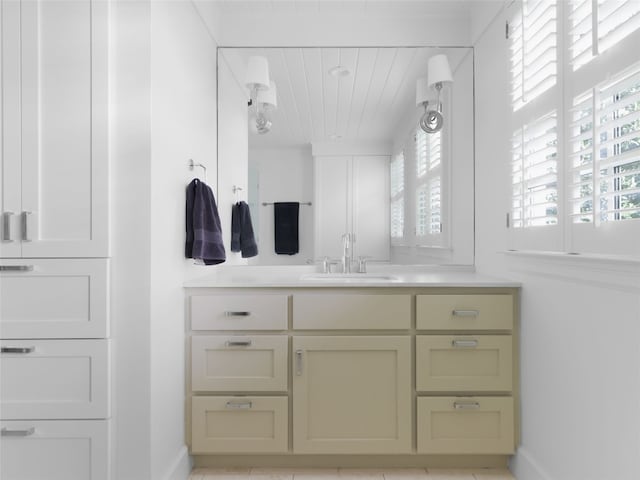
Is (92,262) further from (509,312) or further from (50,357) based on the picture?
(509,312)

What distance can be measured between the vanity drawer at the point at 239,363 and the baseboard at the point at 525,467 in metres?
1.07

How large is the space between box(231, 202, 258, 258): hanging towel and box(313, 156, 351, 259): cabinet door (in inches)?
14.5

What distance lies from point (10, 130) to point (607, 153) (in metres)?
2.00

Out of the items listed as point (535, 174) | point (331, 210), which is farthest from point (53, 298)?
point (535, 174)

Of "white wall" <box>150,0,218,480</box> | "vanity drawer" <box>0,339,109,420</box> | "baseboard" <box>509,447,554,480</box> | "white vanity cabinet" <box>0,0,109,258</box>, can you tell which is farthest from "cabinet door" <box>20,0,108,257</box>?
"baseboard" <box>509,447,554,480</box>

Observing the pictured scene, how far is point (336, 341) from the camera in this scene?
1.91m

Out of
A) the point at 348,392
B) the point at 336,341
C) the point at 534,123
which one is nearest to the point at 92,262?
the point at 336,341

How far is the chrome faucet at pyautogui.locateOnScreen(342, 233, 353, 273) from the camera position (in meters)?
2.44

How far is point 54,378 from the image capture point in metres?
1.54

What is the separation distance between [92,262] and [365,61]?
5.86 feet

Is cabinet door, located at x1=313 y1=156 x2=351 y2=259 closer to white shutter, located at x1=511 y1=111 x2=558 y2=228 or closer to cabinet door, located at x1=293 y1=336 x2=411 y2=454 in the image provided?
cabinet door, located at x1=293 y1=336 x2=411 y2=454

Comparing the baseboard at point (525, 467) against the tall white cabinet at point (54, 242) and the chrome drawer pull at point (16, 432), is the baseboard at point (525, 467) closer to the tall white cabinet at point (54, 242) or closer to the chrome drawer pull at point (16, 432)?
the tall white cabinet at point (54, 242)

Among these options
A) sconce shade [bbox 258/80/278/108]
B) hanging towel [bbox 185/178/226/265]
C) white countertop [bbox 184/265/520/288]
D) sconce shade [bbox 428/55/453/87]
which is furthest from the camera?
sconce shade [bbox 258/80/278/108]

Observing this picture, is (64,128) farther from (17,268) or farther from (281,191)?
(281,191)
